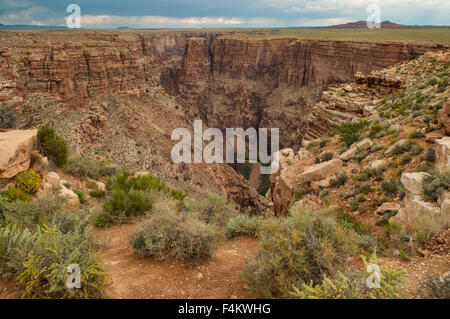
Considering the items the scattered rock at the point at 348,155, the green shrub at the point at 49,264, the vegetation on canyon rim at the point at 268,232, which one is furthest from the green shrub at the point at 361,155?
the green shrub at the point at 49,264

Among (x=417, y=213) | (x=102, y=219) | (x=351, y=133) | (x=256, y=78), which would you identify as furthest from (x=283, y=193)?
(x=256, y=78)

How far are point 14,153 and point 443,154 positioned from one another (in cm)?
1087

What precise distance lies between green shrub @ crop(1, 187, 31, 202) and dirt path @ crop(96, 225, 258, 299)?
341 cm

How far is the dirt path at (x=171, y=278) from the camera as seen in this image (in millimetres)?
3848

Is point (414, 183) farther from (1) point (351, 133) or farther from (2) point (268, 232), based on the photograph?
(1) point (351, 133)

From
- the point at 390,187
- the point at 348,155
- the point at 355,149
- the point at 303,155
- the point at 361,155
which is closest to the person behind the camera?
the point at 390,187

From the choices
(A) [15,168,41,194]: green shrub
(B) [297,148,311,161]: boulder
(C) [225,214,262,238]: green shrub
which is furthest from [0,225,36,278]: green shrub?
(B) [297,148,311,161]: boulder

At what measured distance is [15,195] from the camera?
7.13 meters

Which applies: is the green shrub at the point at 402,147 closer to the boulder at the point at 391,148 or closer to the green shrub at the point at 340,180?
the boulder at the point at 391,148

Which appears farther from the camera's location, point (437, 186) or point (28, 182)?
point (28, 182)

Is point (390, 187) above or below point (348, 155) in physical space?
below

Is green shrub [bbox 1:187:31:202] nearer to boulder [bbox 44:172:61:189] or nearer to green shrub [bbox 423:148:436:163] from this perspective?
boulder [bbox 44:172:61:189]

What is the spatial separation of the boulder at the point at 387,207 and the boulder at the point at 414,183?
0.51 meters
